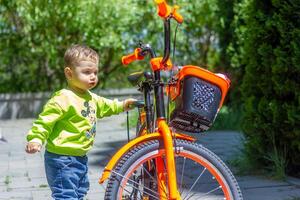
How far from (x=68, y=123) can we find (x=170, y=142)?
64 centimetres

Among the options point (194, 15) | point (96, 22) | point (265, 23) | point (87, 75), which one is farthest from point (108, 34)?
point (87, 75)

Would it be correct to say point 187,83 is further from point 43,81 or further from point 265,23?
point 43,81

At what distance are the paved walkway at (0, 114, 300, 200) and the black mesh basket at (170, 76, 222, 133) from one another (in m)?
1.60

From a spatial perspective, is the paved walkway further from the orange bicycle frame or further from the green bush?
the orange bicycle frame

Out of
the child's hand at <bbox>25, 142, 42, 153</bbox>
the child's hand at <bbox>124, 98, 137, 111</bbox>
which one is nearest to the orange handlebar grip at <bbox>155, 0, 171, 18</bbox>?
the child's hand at <bbox>124, 98, 137, 111</bbox>

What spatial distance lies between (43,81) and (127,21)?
2567 mm

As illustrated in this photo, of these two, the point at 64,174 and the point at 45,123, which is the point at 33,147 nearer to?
the point at 45,123

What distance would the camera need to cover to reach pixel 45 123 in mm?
3314

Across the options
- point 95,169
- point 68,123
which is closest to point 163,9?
point 68,123

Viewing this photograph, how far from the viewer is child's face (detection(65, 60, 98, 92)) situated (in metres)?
3.42

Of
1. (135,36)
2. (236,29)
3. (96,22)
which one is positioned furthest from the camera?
(135,36)

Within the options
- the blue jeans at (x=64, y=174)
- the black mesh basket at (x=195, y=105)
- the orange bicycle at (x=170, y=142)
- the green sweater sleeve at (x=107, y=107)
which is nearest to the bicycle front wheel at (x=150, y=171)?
the orange bicycle at (x=170, y=142)

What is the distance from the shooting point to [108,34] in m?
11.3

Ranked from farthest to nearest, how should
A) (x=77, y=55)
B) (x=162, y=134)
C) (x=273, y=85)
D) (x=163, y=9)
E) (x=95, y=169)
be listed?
(x=95, y=169) → (x=273, y=85) → (x=77, y=55) → (x=162, y=134) → (x=163, y=9)
